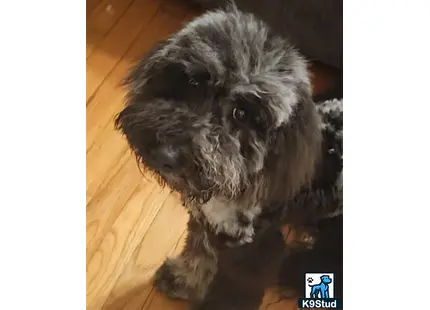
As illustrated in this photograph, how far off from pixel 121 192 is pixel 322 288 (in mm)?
262

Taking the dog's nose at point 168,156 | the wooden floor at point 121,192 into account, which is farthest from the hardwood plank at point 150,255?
the dog's nose at point 168,156

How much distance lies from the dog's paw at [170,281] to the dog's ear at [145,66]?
22 centimetres

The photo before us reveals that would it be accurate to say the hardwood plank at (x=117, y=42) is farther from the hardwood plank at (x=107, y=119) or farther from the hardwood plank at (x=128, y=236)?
the hardwood plank at (x=128, y=236)

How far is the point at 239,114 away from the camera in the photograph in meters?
0.67

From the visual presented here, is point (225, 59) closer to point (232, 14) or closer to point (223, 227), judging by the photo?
point (232, 14)

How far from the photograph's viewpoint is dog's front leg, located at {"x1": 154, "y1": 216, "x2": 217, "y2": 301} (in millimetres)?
771

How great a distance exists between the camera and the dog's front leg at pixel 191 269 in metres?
0.77

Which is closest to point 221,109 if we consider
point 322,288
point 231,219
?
point 231,219

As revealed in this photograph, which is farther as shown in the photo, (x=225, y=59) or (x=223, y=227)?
(x=223, y=227)

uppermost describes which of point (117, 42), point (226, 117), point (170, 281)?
point (117, 42)
